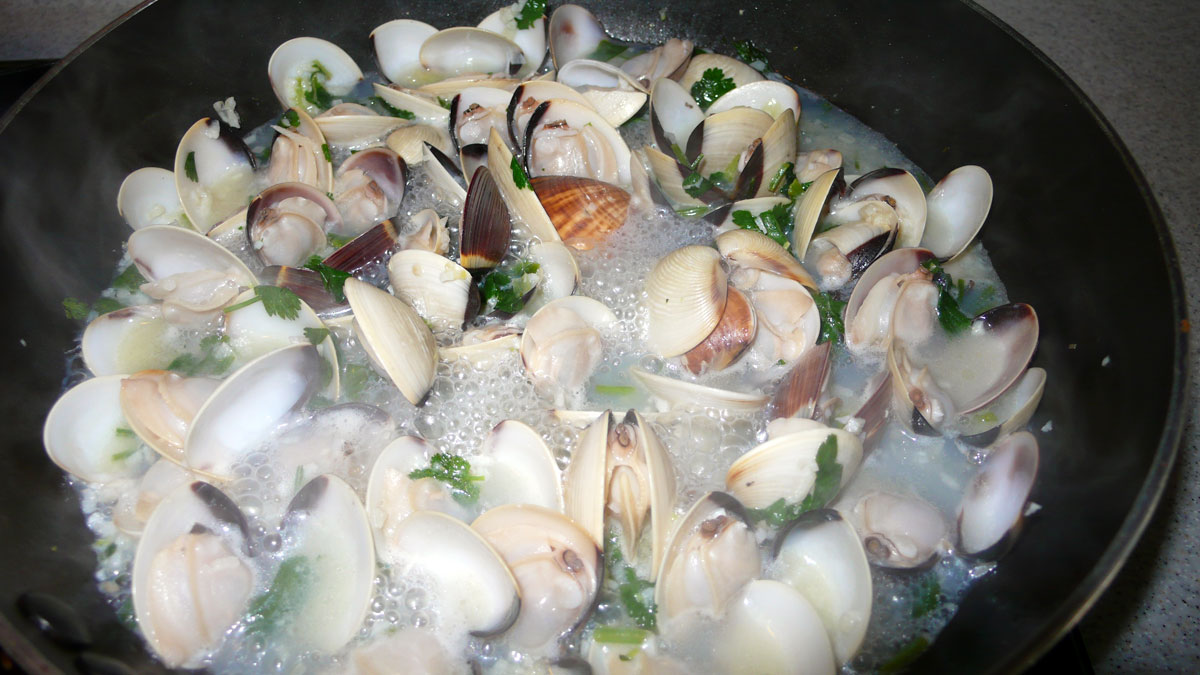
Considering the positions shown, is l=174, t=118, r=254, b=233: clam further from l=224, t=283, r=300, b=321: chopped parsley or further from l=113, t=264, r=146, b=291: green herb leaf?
l=224, t=283, r=300, b=321: chopped parsley

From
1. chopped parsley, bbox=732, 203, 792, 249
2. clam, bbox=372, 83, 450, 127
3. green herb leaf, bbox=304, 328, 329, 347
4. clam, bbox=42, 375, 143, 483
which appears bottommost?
clam, bbox=42, 375, 143, 483

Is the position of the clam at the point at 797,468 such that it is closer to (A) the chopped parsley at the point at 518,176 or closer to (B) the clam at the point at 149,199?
(A) the chopped parsley at the point at 518,176

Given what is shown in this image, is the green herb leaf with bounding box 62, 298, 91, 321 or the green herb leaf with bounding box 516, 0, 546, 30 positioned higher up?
the green herb leaf with bounding box 516, 0, 546, 30

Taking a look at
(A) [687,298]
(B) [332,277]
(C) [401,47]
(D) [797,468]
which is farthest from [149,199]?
(D) [797,468]

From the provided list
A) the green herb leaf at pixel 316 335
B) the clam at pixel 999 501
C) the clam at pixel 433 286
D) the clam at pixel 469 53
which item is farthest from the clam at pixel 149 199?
the clam at pixel 999 501

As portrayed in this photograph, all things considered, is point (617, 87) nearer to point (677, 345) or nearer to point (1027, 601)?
point (677, 345)

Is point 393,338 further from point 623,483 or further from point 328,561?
point 623,483

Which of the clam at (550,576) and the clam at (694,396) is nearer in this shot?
the clam at (550,576)

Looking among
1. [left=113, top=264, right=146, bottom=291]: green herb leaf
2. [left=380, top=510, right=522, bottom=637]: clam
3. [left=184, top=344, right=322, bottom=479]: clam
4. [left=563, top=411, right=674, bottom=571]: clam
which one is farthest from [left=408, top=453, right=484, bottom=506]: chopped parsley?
[left=113, top=264, right=146, bottom=291]: green herb leaf
